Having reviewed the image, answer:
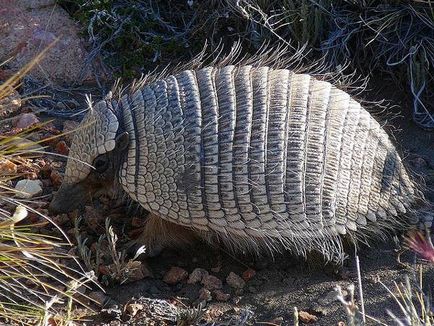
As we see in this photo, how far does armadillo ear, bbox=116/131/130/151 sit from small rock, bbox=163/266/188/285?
850 millimetres

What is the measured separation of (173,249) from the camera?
16.4ft

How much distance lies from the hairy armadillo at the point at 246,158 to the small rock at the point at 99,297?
1.93ft

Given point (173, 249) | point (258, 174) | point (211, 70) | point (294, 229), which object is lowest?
point (173, 249)

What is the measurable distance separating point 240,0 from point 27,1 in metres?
1.93

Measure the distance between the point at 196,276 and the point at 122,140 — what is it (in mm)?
959

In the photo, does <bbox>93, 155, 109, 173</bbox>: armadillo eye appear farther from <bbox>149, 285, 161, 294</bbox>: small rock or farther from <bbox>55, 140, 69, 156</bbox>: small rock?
<bbox>55, 140, 69, 156</bbox>: small rock

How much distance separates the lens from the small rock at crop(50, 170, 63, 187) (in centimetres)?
534

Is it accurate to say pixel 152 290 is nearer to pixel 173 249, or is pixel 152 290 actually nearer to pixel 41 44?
pixel 173 249

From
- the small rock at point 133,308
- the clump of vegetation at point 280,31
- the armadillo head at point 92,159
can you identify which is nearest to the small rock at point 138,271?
the small rock at point 133,308

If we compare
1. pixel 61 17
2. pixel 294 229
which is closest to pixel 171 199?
pixel 294 229

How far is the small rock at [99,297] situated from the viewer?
4.41 metres

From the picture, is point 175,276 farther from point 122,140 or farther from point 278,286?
point 122,140

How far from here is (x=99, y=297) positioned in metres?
4.43

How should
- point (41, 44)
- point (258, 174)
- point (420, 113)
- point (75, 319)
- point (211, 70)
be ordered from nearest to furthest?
point (75, 319), point (258, 174), point (211, 70), point (420, 113), point (41, 44)
